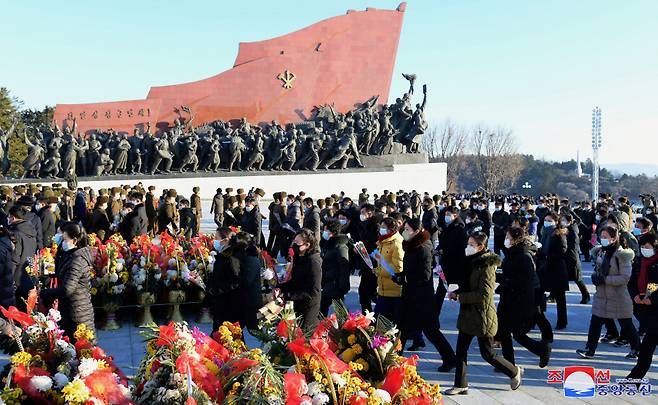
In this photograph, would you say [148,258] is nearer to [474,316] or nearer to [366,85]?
[474,316]

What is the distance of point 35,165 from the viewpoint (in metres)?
20.9

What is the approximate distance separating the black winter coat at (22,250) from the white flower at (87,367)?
4102mm

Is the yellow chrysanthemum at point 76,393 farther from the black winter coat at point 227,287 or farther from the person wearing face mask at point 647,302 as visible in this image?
the person wearing face mask at point 647,302

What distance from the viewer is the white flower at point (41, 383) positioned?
230 cm

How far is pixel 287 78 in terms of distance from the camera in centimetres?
2814

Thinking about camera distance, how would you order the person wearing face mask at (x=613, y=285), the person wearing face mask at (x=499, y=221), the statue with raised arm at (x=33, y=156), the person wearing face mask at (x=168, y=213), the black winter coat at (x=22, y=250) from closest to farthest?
1. the person wearing face mask at (x=613, y=285)
2. the black winter coat at (x=22, y=250)
3. the person wearing face mask at (x=168, y=213)
4. the person wearing face mask at (x=499, y=221)
5. the statue with raised arm at (x=33, y=156)

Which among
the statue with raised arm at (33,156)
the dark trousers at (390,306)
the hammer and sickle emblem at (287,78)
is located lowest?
the dark trousers at (390,306)

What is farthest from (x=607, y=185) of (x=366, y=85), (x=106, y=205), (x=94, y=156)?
(x=106, y=205)

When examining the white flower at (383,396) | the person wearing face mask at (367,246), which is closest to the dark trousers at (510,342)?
the person wearing face mask at (367,246)

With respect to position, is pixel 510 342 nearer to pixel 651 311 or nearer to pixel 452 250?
pixel 651 311

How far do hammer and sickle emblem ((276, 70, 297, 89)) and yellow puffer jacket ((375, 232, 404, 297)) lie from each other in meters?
23.5

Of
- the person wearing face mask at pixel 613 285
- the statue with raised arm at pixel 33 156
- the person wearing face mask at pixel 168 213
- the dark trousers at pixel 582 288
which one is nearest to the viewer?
the person wearing face mask at pixel 613 285

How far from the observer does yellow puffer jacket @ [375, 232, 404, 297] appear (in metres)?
5.42

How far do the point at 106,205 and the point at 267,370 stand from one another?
939 centimetres
